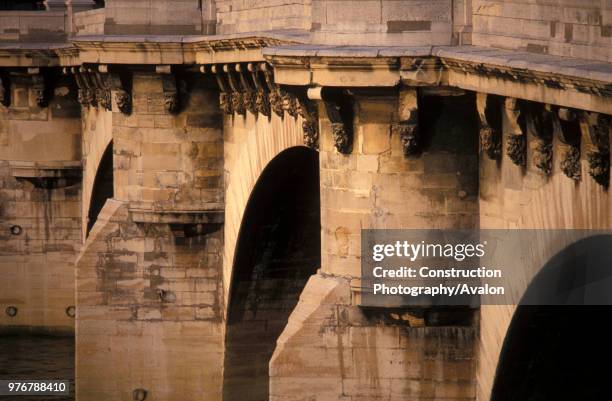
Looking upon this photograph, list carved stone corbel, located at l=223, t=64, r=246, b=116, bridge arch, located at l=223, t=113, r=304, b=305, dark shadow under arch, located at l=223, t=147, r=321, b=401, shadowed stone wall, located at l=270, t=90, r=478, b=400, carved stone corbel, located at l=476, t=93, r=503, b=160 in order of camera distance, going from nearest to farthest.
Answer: carved stone corbel, located at l=476, t=93, r=503, b=160 < shadowed stone wall, located at l=270, t=90, r=478, b=400 < bridge arch, located at l=223, t=113, r=304, b=305 < carved stone corbel, located at l=223, t=64, r=246, b=116 < dark shadow under arch, located at l=223, t=147, r=321, b=401

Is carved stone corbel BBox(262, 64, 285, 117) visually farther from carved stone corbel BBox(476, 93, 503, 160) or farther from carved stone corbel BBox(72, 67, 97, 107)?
carved stone corbel BBox(72, 67, 97, 107)

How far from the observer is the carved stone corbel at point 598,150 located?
1554cm

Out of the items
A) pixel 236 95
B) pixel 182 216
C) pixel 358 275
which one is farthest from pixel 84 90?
pixel 358 275

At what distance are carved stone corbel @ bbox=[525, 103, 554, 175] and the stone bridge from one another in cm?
3

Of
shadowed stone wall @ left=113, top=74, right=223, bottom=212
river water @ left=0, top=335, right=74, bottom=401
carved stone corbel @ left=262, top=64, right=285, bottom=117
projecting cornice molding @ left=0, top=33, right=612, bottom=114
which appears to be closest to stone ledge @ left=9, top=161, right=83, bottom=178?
river water @ left=0, top=335, right=74, bottom=401

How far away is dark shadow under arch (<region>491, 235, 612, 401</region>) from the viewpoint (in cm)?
1852

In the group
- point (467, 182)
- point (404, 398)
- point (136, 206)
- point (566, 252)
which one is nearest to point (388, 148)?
point (467, 182)

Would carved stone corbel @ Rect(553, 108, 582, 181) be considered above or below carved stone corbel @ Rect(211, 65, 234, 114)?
below

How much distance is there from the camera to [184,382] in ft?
111

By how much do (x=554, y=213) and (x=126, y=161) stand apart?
666 inches

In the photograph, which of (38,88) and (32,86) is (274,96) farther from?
(32,86)

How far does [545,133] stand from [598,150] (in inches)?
68.6

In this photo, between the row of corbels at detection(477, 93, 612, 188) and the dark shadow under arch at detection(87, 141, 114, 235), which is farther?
the dark shadow under arch at detection(87, 141, 114, 235)

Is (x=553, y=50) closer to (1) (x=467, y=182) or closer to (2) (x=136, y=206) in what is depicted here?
(1) (x=467, y=182)
